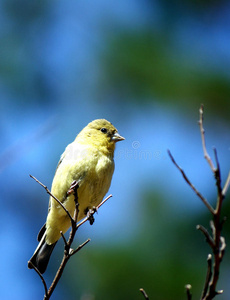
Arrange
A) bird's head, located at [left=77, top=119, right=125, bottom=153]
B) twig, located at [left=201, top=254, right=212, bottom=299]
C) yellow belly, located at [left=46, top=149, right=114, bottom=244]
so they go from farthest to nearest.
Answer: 1. bird's head, located at [left=77, top=119, right=125, bottom=153]
2. yellow belly, located at [left=46, top=149, right=114, bottom=244]
3. twig, located at [left=201, top=254, right=212, bottom=299]

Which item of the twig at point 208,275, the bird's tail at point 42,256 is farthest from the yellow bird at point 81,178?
the twig at point 208,275

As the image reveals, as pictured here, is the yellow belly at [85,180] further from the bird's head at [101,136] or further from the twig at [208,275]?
the twig at [208,275]

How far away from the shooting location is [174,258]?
23.4ft

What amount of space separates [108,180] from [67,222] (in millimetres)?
705

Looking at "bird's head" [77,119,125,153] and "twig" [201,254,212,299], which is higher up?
"bird's head" [77,119,125,153]

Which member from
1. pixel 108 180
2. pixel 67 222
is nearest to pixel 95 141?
pixel 108 180

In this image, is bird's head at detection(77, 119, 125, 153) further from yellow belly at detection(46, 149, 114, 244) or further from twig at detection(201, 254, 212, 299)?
twig at detection(201, 254, 212, 299)

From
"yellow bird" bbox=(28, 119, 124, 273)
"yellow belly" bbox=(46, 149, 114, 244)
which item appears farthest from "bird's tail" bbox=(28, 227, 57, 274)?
"yellow belly" bbox=(46, 149, 114, 244)

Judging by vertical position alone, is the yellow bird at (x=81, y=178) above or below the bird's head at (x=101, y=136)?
below

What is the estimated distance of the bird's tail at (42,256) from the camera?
493cm

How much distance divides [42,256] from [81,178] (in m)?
1.09

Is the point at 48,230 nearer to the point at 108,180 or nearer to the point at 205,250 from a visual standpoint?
the point at 108,180

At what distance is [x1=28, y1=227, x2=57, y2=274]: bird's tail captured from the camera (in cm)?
493

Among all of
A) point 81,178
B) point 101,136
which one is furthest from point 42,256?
point 101,136
